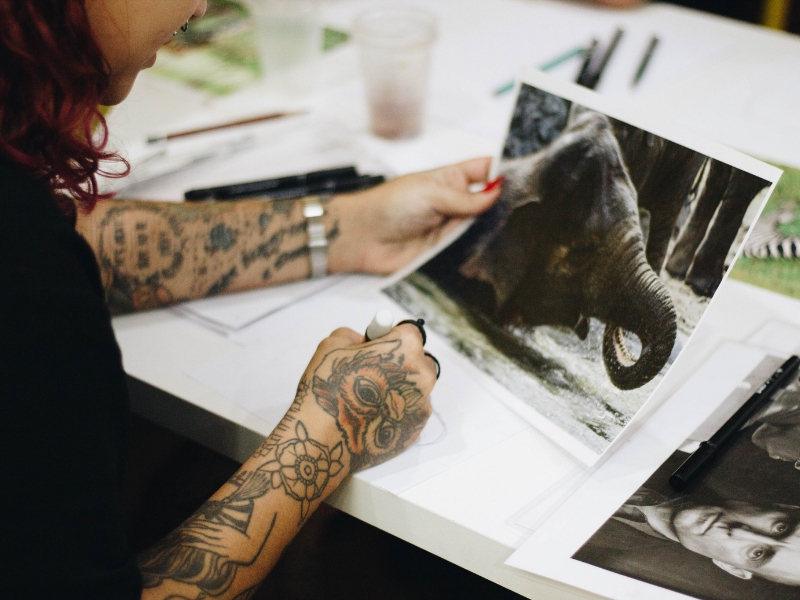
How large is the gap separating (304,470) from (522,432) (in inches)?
7.1

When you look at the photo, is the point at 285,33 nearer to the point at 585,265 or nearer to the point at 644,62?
the point at 644,62

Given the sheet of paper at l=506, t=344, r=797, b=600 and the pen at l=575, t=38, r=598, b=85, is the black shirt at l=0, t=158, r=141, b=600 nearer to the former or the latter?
the sheet of paper at l=506, t=344, r=797, b=600

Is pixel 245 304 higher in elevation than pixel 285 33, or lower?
lower

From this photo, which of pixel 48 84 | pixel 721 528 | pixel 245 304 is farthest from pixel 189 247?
pixel 721 528

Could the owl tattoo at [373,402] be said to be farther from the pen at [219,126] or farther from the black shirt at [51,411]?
the pen at [219,126]

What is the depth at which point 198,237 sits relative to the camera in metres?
0.78

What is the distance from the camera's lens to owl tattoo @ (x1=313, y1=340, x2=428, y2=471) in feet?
1.84

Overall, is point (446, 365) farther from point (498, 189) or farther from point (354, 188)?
point (354, 188)

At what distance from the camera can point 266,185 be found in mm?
862

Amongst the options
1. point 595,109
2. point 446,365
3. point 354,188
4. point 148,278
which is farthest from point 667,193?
point 148,278

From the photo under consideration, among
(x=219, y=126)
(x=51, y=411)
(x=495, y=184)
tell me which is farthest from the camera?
(x=219, y=126)

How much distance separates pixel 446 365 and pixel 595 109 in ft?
0.91

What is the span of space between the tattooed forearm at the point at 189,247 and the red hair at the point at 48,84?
0.24 metres

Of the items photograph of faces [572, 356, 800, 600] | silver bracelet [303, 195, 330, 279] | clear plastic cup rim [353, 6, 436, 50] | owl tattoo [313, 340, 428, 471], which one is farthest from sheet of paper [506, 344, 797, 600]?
clear plastic cup rim [353, 6, 436, 50]
